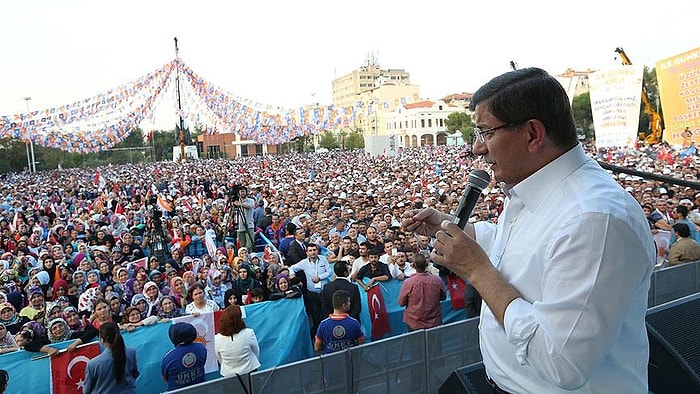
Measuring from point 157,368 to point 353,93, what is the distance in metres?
150

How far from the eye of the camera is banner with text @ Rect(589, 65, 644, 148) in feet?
64.3

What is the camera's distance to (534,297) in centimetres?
126

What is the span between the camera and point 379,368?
14.6 ft

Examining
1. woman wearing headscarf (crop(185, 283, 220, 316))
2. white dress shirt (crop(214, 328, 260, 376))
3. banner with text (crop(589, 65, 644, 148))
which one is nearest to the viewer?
white dress shirt (crop(214, 328, 260, 376))

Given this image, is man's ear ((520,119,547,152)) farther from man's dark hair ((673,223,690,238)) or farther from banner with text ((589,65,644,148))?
banner with text ((589,65,644,148))

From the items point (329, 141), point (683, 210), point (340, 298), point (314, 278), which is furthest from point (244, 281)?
point (329, 141)

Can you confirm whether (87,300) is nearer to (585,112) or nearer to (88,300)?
(88,300)

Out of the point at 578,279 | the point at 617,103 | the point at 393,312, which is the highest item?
the point at 617,103

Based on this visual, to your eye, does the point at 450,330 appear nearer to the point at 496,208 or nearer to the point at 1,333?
the point at 1,333

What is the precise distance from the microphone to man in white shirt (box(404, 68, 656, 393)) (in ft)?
0.64

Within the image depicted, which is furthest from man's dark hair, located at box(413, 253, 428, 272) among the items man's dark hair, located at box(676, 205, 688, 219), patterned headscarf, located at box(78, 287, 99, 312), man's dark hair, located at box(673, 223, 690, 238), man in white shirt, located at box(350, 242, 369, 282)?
man's dark hair, located at box(676, 205, 688, 219)

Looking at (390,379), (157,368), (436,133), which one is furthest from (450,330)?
(436,133)

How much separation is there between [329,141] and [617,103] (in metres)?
59.9

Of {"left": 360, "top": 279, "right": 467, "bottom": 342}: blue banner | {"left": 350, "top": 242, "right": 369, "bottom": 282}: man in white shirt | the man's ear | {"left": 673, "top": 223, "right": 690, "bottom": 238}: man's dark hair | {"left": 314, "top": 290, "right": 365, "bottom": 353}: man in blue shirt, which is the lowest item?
{"left": 360, "top": 279, "right": 467, "bottom": 342}: blue banner
